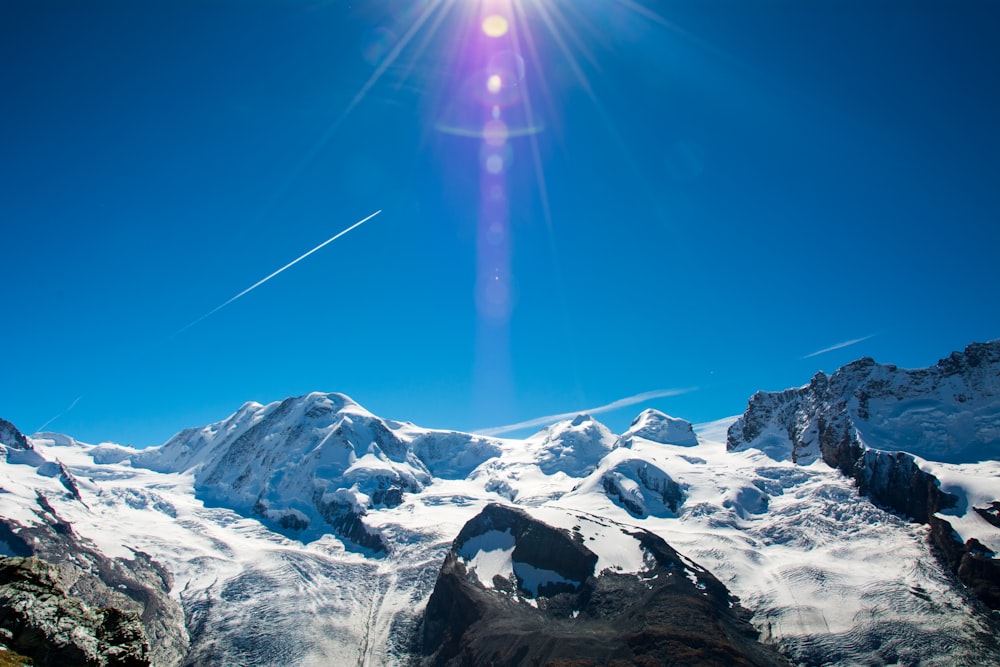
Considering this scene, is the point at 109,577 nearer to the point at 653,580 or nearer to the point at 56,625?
the point at 653,580

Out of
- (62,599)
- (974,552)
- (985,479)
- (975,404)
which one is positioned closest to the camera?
(62,599)

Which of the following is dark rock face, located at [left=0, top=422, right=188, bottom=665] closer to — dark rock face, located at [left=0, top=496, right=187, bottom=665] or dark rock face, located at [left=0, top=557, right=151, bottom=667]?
dark rock face, located at [left=0, top=496, right=187, bottom=665]

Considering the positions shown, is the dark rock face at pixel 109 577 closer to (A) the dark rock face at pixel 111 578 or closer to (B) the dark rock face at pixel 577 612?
(A) the dark rock face at pixel 111 578

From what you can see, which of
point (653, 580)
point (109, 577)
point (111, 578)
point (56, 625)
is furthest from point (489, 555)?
point (56, 625)

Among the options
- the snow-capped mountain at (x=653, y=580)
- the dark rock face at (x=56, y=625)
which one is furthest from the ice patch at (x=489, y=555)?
the dark rock face at (x=56, y=625)

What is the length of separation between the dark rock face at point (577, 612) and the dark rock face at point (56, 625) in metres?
93.4

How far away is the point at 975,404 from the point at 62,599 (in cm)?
24318

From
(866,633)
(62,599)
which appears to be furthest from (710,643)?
(62,599)

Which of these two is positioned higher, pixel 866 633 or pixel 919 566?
pixel 919 566

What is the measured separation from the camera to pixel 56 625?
68.3 feet

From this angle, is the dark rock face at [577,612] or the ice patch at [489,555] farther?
the ice patch at [489,555]

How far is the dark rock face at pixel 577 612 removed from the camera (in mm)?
104625

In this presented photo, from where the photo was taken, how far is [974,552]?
126 metres

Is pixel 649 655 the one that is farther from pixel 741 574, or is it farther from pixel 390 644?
pixel 390 644
